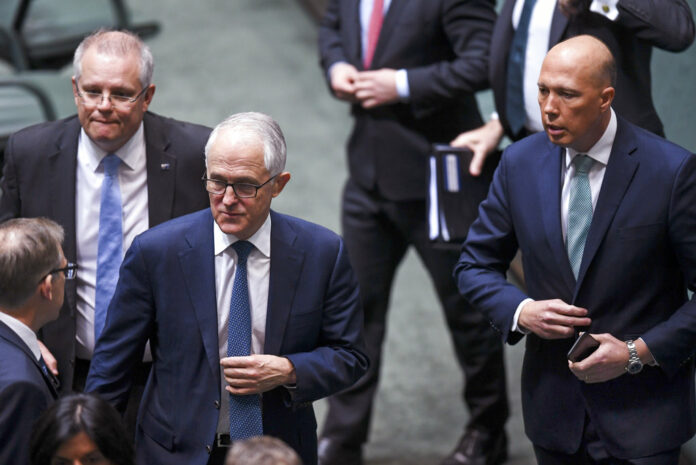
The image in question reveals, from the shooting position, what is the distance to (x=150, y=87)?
3418 millimetres

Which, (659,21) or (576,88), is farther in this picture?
(659,21)

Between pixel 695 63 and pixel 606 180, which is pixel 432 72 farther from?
pixel 606 180

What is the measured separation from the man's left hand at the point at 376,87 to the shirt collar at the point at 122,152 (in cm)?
107

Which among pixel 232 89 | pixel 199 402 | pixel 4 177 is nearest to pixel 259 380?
pixel 199 402

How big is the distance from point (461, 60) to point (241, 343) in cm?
166

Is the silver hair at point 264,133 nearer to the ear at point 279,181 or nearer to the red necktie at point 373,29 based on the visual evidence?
the ear at point 279,181

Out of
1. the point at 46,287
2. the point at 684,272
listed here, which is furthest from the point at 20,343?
the point at 684,272

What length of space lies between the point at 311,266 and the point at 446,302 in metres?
1.51

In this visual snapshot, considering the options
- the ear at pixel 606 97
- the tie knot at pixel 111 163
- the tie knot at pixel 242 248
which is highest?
the ear at pixel 606 97

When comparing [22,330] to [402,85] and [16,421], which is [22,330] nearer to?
[16,421]

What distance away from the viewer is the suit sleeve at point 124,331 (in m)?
2.93

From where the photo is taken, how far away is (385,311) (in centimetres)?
454

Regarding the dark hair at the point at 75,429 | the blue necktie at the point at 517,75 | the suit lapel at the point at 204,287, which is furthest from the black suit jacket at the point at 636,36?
the dark hair at the point at 75,429

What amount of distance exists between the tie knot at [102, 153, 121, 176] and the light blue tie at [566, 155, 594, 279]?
1296 mm
